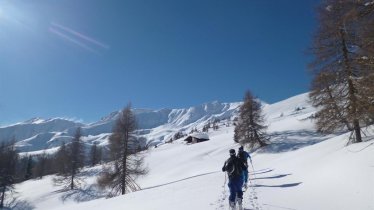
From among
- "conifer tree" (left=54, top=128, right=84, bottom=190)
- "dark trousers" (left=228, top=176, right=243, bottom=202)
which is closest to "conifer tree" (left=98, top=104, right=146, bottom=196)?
"conifer tree" (left=54, top=128, right=84, bottom=190)

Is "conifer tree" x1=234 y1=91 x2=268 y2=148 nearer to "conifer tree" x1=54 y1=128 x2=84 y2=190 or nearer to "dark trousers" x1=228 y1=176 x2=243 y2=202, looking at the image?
"conifer tree" x1=54 y1=128 x2=84 y2=190

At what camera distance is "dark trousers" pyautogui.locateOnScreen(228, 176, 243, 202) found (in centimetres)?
1107

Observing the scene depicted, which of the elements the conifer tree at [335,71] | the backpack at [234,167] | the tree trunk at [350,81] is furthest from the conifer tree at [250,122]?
the backpack at [234,167]

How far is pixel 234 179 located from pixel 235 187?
0.99 feet

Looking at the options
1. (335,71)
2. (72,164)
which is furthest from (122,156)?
(72,164)

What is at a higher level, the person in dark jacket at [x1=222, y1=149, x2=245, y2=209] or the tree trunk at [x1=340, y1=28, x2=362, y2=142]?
the tree trunk at [x1=340, y1=28, x2=362, y2=142]

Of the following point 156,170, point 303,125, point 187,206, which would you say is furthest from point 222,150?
point 187,206

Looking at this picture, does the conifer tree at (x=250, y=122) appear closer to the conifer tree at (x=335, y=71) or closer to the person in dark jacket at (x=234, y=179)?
the conifer tree at (x=335, y=71)

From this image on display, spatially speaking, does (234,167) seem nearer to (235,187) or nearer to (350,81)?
(235,187)

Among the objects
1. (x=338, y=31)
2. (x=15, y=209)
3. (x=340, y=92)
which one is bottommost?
(x=15, y=209)

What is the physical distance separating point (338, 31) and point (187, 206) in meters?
14.4

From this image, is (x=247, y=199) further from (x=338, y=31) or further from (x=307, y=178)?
(x=338, y=31)

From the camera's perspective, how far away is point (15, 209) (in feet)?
145

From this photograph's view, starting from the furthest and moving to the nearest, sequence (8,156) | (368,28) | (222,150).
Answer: (222,150) → (8,156) → (368,28)
